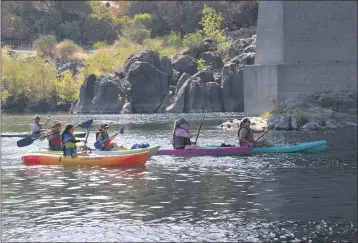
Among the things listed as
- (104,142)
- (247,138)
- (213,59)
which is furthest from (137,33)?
(104,142)

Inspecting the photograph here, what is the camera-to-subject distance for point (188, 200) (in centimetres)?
1927

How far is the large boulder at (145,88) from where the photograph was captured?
7850cm

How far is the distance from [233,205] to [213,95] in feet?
182

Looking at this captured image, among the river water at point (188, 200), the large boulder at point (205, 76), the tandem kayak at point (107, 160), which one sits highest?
the large boulder at point (205, 76)

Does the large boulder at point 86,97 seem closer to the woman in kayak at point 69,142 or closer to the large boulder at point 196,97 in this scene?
the large boulder at point 196,97

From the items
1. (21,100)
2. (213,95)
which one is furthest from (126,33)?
(213,95)

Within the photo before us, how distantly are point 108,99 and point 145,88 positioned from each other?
3608 millimetres

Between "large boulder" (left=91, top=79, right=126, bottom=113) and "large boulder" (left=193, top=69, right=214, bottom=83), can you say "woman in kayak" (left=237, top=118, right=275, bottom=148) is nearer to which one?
"large boulder" (left=193, top=69, right=214, bottom=83)

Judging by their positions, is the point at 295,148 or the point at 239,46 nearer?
the point at 295,148

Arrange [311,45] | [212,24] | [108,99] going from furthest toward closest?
[212,24] → [108,99] → [311,45]

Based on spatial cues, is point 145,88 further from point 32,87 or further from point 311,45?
point 311,45

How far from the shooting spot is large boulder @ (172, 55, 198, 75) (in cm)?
8107

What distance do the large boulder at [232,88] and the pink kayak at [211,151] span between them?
1742 inches

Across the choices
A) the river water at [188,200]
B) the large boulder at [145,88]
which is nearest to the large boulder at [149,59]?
the large boulder at [145,88]
